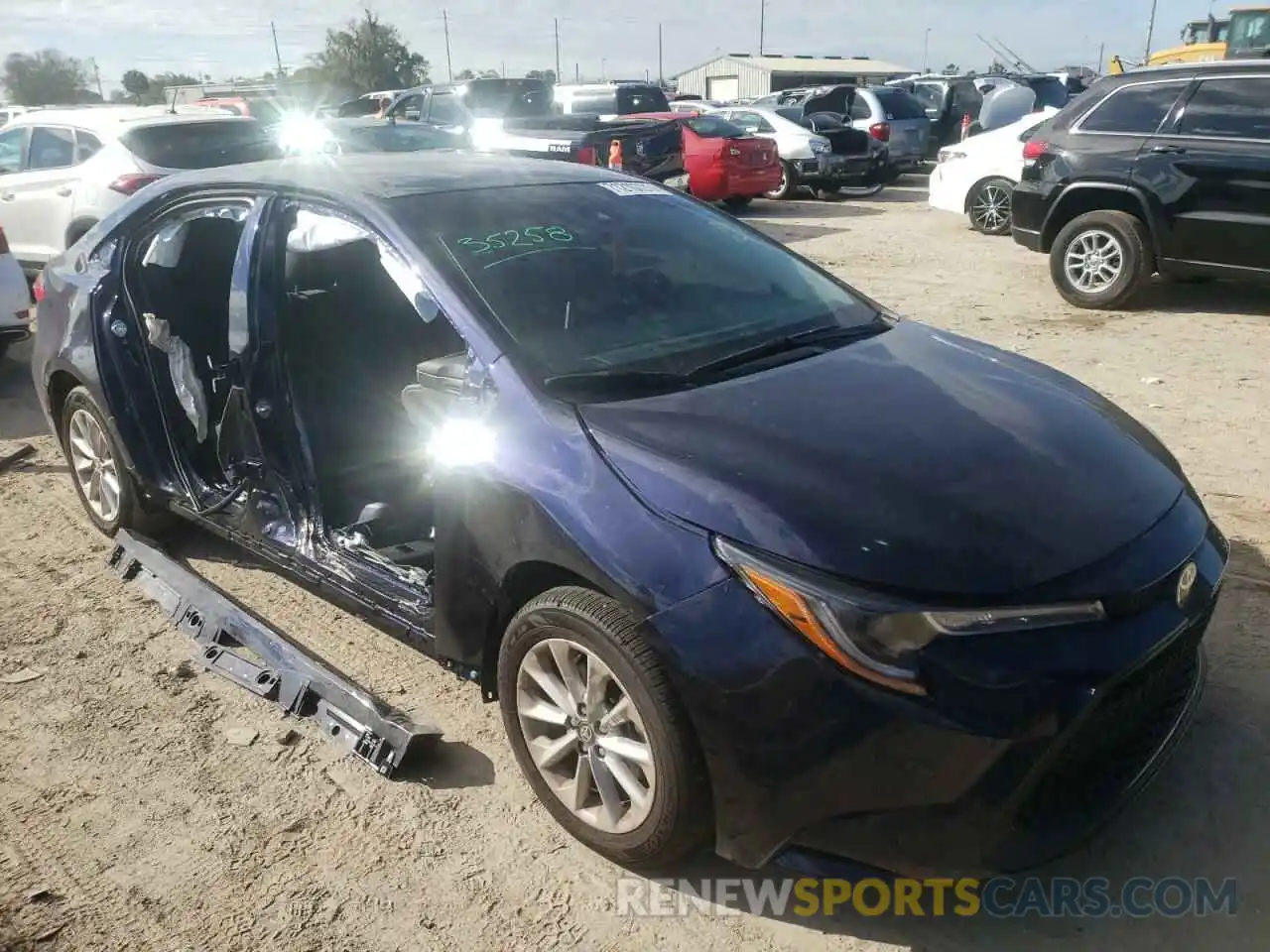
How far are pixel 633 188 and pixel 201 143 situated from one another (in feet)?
21.9

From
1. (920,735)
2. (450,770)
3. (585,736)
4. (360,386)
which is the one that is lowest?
(450,770)

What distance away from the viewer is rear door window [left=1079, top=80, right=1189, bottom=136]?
7641 millimetres

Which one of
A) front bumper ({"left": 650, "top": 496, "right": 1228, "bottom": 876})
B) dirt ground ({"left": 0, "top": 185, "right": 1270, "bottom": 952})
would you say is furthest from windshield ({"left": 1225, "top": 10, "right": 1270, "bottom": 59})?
front bumper ({"left": 650, "top": 496, "right": 1228, "bottom": 876})

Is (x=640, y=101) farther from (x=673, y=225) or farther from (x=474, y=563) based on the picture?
(x=474, y=563)

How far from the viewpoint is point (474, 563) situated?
271 centimetres

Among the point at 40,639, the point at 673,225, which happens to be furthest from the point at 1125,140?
the point at 40,639

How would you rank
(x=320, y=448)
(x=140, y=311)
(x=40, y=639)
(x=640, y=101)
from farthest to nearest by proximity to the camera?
1. (x=640, y=101)
2. (x=140, y=311)
3. (x=40, y=639)
4. (x=320, y=448)

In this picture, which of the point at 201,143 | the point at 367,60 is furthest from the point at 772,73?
the point at 201,143

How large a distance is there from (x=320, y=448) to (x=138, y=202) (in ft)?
4.68

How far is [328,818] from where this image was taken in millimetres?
2816

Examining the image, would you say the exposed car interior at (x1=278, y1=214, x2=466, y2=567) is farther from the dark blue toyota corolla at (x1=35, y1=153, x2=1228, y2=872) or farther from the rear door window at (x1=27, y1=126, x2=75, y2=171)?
the rear door window at (x1=27, y1=126, x2=75, y2=171)

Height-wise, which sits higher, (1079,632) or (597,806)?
(1079,632)

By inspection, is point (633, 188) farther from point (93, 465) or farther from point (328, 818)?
point (93, 465)

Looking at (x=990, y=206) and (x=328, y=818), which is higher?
(x=990, y=206)
